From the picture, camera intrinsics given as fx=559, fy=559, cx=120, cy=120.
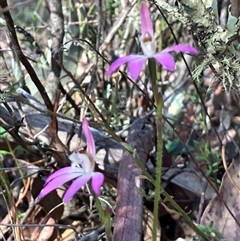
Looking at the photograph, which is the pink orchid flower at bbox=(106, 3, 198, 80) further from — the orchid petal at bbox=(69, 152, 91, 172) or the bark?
Result: the bark

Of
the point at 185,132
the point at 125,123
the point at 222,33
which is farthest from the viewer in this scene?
the point at 185,132

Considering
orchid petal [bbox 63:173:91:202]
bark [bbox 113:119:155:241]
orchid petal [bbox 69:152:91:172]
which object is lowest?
bark [bbox 113:119:155:241]

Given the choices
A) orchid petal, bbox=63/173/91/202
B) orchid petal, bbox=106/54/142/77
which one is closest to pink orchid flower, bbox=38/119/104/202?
orchid petal, bbox=63/173/91/202

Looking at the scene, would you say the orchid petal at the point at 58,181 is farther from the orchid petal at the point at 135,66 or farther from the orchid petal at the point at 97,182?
the orchid petal at the point at 135,66

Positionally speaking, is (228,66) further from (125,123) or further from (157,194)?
(125,123)

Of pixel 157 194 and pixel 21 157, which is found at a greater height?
pixel 157 194

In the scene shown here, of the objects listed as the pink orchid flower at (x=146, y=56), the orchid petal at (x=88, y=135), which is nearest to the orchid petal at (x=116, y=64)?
the pink orchid flower at (x=146, y=56)

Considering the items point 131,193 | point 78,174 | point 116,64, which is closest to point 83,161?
point 78,174

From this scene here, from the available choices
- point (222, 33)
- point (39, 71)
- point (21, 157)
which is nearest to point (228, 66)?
point (222, 33)
